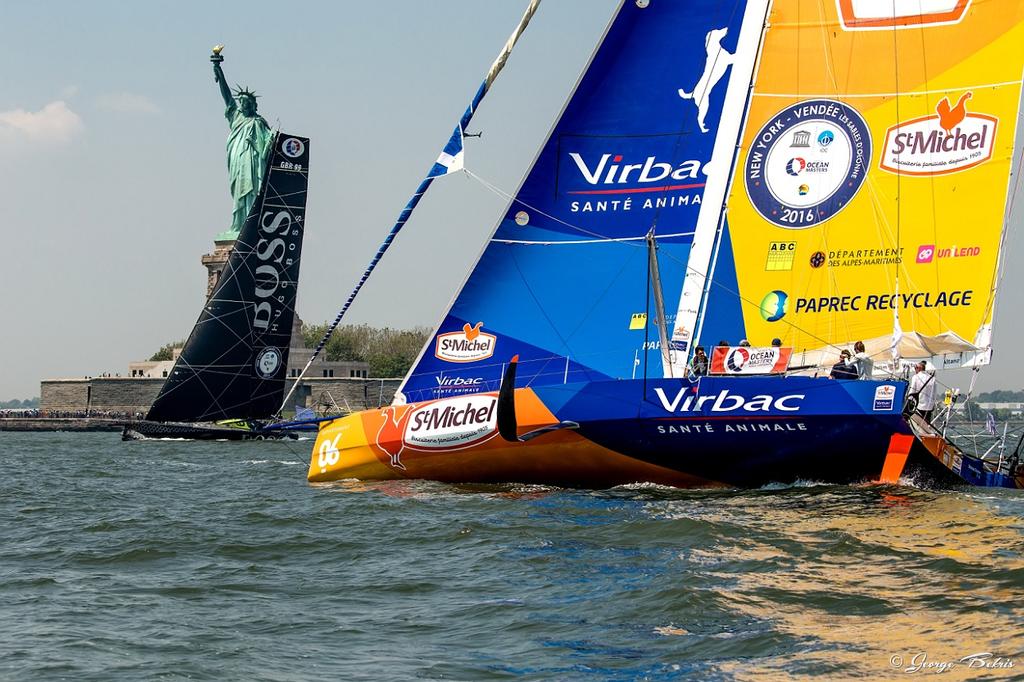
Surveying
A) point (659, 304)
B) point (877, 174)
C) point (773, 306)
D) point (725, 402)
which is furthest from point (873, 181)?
point (725, 402)

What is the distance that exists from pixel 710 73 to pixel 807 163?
2.22 m

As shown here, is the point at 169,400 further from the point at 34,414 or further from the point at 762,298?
the point at 34,414

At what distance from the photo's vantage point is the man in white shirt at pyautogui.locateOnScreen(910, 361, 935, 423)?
17797 mm

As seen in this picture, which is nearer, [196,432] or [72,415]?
[196,432]

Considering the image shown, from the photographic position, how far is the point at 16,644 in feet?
30.5

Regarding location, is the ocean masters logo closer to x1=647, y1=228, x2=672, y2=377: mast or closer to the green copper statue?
x1=647, y1=228, x2=672, y2=377: mast

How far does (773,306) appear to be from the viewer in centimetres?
2098

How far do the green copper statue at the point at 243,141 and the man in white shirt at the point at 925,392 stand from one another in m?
57.2

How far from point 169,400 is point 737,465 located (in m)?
33.1

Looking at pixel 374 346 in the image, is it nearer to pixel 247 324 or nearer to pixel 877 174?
pixel 247 324

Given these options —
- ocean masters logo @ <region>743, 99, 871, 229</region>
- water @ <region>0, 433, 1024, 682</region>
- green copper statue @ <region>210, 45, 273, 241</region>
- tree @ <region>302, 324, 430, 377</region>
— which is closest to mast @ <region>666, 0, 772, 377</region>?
ocean masters logo @ <region>743, 99, 871, 229</region>

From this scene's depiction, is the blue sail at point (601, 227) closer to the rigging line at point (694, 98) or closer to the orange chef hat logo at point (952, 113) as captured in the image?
the rigging line at point (694, 98)

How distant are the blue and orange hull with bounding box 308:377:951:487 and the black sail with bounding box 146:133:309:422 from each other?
29124mm

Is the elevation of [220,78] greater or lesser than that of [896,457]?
greater
